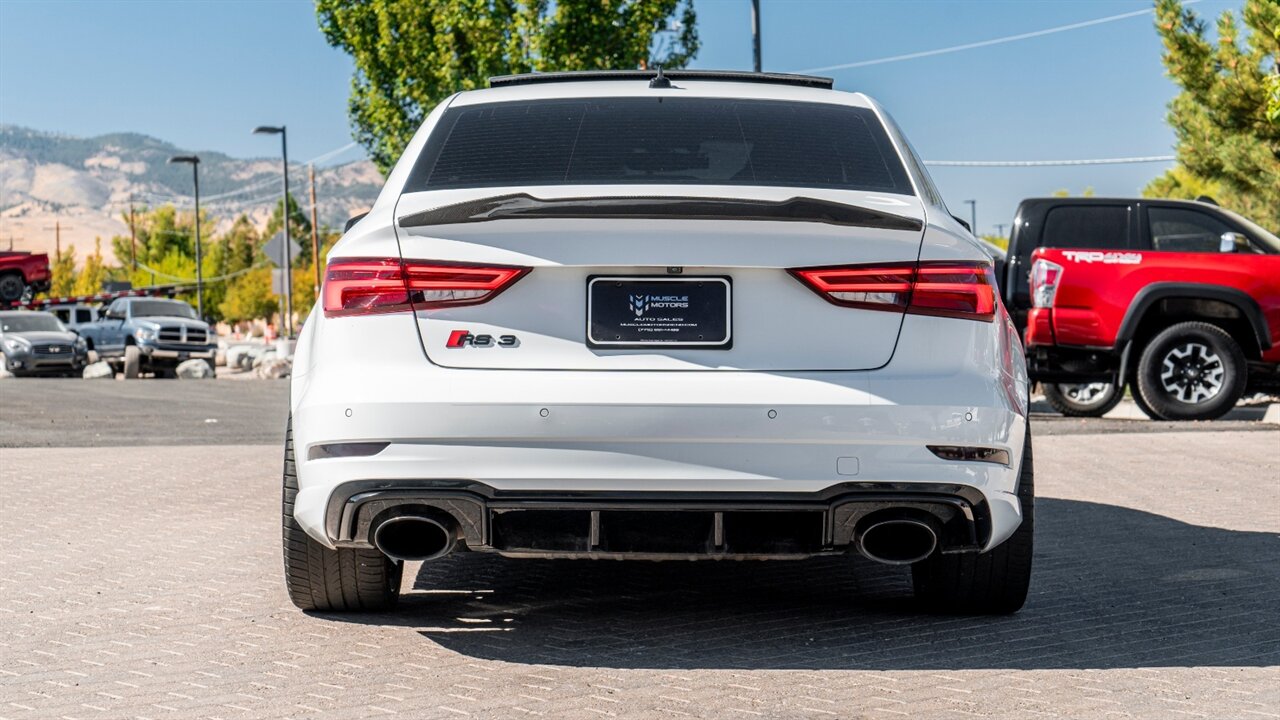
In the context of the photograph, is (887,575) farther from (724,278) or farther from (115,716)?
(115,716)

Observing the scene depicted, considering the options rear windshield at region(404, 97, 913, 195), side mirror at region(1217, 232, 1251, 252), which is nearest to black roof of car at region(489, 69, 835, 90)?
rear windshield at region(404, 97, 913, 195)

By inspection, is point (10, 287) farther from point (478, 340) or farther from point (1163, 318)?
point (478, 340)

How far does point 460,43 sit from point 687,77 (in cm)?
2970

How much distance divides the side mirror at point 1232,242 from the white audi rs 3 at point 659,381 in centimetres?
1034

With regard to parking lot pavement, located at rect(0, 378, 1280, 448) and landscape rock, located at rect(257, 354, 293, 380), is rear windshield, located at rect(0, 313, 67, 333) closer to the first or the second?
landscape rock, located at rect(257, 354, 293, 380)

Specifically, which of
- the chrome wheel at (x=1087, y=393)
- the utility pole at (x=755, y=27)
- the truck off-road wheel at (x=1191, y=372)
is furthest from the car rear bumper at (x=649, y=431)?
the utility pole at (x=755, y=27)

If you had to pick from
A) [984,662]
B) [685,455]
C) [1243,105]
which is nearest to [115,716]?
[685,455]

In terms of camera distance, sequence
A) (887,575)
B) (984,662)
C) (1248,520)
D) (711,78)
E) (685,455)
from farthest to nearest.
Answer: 1. (1248,520)
2. (887,575)
3. (711,78)
4. (984,662)
5. (685,455)

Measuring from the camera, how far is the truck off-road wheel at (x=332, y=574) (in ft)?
16.9

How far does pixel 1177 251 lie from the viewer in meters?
15.0

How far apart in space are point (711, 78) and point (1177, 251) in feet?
33.7

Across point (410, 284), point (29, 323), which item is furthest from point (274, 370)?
point (410, 284)

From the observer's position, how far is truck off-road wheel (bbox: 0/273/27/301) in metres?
42.2

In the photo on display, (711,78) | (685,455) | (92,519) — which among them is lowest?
(92,519)
